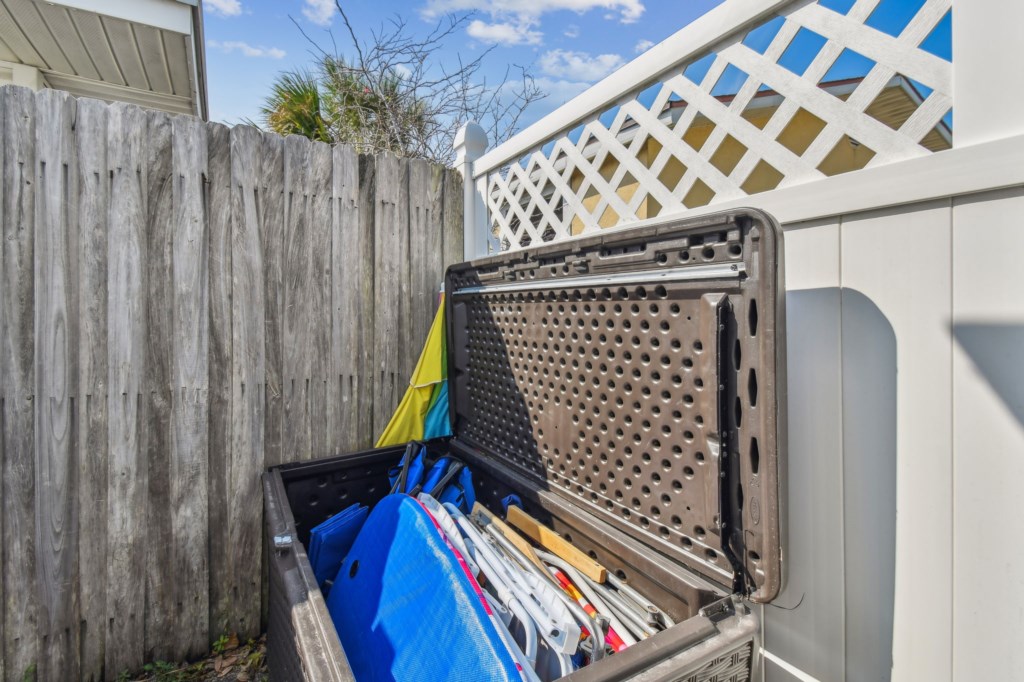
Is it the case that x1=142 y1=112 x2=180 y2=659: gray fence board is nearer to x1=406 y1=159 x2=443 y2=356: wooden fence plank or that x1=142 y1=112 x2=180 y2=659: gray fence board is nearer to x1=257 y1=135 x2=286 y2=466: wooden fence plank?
x1=257 y1=135 x2=286 y2=466: wooden fence plank

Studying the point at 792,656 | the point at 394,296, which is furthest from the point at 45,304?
the point at 792,656

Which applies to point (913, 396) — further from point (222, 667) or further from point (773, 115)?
point (222, 667)

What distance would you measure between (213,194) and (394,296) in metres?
0.82

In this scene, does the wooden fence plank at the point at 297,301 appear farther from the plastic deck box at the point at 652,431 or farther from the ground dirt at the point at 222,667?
Result: the ground dirt at the point at 222,667

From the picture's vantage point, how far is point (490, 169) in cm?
239

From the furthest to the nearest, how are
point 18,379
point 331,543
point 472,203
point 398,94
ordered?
point 398,94
point 472,203
point 331,543
point 18,379

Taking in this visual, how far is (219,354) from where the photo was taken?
194 cm

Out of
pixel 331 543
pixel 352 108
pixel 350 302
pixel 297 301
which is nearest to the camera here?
pixel 331 543

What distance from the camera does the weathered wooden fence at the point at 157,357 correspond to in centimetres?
168

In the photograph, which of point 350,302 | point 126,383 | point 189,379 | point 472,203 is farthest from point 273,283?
point 472,203

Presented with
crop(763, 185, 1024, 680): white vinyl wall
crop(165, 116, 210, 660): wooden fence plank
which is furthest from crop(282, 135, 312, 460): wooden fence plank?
crop(763, 185, 1024, 680): white vinyl wall

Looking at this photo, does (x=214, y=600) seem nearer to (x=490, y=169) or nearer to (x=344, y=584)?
(x=344, y=584)

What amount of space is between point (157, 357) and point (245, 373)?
30 cm

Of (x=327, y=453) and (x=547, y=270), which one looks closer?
(x=547, y=270)
